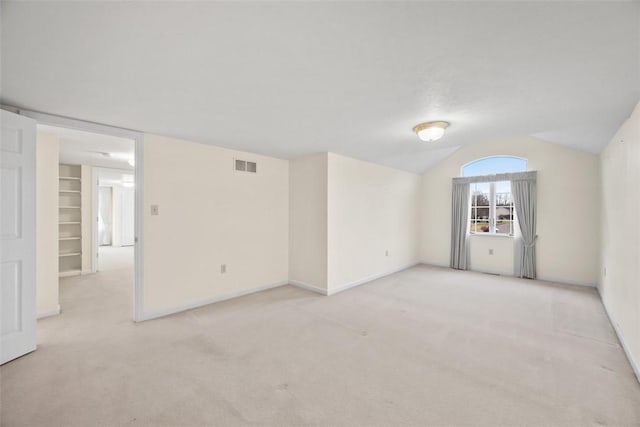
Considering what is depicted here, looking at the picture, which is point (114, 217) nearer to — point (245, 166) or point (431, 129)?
point (245, 166)

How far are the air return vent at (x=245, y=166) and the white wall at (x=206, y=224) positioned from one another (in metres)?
0.07

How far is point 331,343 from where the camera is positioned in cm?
266

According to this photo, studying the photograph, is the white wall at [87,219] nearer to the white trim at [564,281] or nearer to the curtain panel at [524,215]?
the curtain panel at [524,215]

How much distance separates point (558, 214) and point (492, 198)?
1.14 meters

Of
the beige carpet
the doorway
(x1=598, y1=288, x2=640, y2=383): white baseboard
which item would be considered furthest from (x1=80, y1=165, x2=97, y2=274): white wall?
(x1=598, y1=288, x2=640, y2=383): white baseboard

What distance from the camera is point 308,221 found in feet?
14.7

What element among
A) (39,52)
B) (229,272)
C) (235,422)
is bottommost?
(235,422)

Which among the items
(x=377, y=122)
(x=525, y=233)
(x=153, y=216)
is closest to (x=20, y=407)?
(x=153, y=216)

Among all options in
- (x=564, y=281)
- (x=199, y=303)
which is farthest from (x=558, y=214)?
(x=199, y=303)

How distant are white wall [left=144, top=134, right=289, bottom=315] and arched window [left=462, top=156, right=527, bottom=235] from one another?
14.3 ft

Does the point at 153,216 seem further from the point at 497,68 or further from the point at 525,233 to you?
the point at 525,233

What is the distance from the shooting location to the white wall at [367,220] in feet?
14.3

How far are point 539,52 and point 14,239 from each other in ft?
13.7

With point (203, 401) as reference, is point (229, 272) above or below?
above
